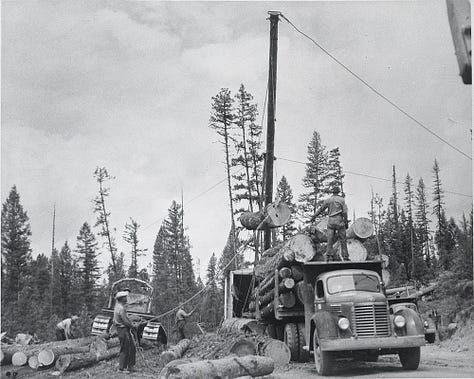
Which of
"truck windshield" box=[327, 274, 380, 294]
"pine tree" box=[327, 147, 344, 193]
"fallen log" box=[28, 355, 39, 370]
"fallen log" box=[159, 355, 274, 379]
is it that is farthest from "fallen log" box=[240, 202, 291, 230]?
"pine tree" box=[327, 147, 344, 193]

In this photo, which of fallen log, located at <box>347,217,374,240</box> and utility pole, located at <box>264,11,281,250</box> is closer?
fallen log, located at <box>347,217,374,240</box>

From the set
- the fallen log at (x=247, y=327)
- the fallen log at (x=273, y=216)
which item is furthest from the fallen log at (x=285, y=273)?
the fallen log at (x=273, y=216)

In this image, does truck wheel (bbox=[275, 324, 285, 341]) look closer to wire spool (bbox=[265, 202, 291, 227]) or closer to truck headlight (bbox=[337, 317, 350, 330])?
wire spool (bbox=[265, 202, 291, 227])

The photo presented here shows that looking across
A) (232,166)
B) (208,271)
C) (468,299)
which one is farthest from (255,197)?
(208,271)

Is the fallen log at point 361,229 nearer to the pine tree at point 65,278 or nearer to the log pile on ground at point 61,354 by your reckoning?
the log pile on ground at point 61,354

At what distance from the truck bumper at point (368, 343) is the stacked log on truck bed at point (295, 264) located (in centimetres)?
257

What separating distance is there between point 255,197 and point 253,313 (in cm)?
2143

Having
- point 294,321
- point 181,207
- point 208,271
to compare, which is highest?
point 181,207

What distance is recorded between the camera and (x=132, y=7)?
1324 centimetres

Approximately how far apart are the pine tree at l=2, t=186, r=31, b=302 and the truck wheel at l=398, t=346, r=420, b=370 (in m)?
41.1

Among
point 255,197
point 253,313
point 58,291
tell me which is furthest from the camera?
point 58,291

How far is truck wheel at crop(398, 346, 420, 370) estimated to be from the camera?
39.8 ft

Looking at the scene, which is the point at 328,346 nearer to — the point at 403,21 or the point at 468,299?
the point at 403,21

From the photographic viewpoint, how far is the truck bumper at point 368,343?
11.5 meters
